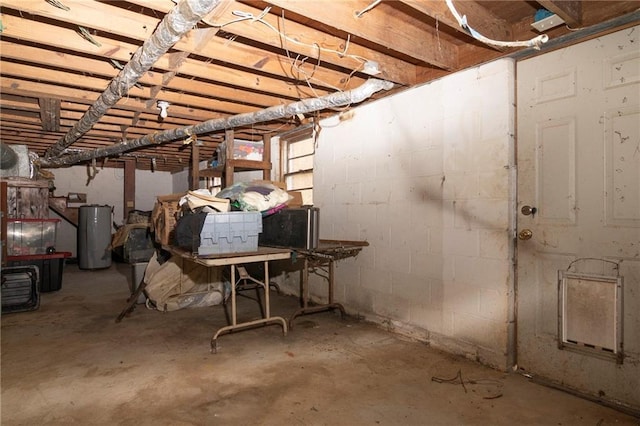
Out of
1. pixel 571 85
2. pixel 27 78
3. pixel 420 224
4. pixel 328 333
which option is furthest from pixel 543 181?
pixel 27 78

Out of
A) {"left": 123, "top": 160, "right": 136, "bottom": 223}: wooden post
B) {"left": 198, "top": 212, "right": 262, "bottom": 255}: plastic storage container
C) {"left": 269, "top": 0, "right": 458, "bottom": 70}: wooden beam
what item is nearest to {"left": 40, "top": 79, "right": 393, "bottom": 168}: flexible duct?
{"left": 269, "top": 0, "right": 458, "bottom": 70}: wooden beam

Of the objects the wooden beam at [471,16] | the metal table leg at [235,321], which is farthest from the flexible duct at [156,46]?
the metal table leg at [235,321]

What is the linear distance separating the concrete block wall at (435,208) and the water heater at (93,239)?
4958 mm

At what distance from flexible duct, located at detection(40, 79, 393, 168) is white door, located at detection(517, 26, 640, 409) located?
114 cm

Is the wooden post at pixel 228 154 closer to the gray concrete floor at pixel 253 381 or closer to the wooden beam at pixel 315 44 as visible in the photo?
the gray concrete floor at pixel 253 381

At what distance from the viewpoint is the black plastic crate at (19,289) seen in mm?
3746

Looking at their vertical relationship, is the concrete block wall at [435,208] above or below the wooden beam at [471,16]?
below

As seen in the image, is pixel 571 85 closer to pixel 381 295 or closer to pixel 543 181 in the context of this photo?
pixel 543 181

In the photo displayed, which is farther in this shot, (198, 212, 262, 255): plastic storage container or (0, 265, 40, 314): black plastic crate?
(0, 265, 40, 314): black plastic crate

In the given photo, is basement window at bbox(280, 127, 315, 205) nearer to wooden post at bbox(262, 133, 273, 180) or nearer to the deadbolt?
wooden post at bbox(262, 133, 273, 180)

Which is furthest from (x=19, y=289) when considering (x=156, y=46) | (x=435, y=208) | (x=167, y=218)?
(x=435, y=208)

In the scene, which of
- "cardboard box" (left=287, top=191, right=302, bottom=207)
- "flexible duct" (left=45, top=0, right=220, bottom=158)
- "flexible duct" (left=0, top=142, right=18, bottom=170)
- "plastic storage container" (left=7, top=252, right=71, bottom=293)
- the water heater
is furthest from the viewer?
the water heater

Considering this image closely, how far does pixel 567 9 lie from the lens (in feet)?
6.41

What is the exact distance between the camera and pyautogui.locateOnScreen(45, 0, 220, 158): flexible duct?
5.84 feet
